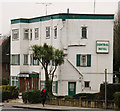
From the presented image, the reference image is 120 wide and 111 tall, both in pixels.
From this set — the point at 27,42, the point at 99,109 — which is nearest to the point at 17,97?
the point at 27,42

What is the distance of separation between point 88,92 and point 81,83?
120 centimetres

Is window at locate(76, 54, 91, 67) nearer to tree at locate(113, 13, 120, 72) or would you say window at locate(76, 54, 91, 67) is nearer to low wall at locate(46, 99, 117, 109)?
low wall at locate(46, 99, 117, 109)

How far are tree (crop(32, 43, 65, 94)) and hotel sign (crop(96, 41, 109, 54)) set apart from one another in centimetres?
460

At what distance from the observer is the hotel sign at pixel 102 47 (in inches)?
1827

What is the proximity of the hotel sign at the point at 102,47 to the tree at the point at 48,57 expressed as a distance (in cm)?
460

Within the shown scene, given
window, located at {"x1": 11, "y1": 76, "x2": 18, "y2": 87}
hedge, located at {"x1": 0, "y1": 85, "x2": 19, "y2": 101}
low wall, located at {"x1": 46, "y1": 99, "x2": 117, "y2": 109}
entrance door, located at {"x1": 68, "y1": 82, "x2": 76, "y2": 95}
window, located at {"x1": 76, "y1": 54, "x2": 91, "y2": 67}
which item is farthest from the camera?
window, located at {"x1": 11, "y1": 76, "x2": 18, "y2": 87}

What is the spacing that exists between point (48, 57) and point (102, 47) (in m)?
7.58

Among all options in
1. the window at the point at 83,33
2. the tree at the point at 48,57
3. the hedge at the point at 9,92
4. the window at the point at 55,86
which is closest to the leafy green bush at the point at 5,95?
the hedge at the point at 9,92

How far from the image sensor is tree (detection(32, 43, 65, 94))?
41.7 meters

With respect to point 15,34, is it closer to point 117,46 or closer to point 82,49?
point 82,49

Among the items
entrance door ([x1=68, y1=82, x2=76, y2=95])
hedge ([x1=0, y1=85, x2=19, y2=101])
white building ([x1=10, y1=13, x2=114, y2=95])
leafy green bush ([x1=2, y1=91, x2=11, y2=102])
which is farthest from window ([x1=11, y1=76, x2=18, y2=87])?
leafy green bush ([x1=2, y1=91, x2=11, y2=102])

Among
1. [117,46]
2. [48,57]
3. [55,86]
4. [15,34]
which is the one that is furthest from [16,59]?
[117,46]

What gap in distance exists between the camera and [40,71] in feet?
161

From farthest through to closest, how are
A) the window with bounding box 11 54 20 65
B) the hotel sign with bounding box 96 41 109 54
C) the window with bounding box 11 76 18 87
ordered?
the window with bounding box 11 76 18 87 < the window with bounding box 11 54 20 65 < the hotel sign with bounding box 96 41 109 54
